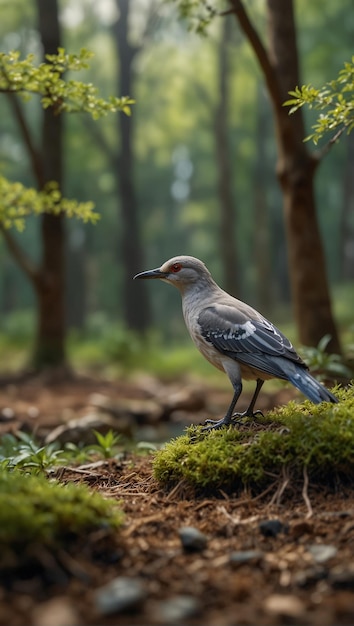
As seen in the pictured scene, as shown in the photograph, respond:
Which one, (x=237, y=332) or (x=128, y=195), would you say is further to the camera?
(x=128, y=195)

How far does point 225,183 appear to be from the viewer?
2159 centimetres

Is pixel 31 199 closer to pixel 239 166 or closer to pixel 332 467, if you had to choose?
pixel 332 467

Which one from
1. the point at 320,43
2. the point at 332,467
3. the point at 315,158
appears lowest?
the point at 332,467

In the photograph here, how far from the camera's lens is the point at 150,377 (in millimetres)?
14984

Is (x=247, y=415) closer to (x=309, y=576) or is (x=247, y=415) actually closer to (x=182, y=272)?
(x=182, y=272)

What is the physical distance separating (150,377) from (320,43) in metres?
12.1

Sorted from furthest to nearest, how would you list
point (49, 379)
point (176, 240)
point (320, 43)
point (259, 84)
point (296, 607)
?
point (176, 240), point (259, 84), point (320, 43), point (49, 379), point (296, 607)

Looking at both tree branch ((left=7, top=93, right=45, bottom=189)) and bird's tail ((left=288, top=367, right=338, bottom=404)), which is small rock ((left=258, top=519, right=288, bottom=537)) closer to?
bird's tail ((left=288, top=367, right=338, bottom=404))

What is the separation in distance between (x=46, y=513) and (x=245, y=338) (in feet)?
6.89

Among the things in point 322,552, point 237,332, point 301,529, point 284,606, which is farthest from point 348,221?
point 284,606

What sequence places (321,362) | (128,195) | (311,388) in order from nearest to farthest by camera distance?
1. (311,388)
2. (321,362)
3. (128,195)

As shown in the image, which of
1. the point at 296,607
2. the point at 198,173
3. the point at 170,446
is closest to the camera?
the point at 296,607

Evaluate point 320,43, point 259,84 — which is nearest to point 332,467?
point 320,43

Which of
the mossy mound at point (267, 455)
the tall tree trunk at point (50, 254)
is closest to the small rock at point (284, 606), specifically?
the mossy mound at point (267, 455)
